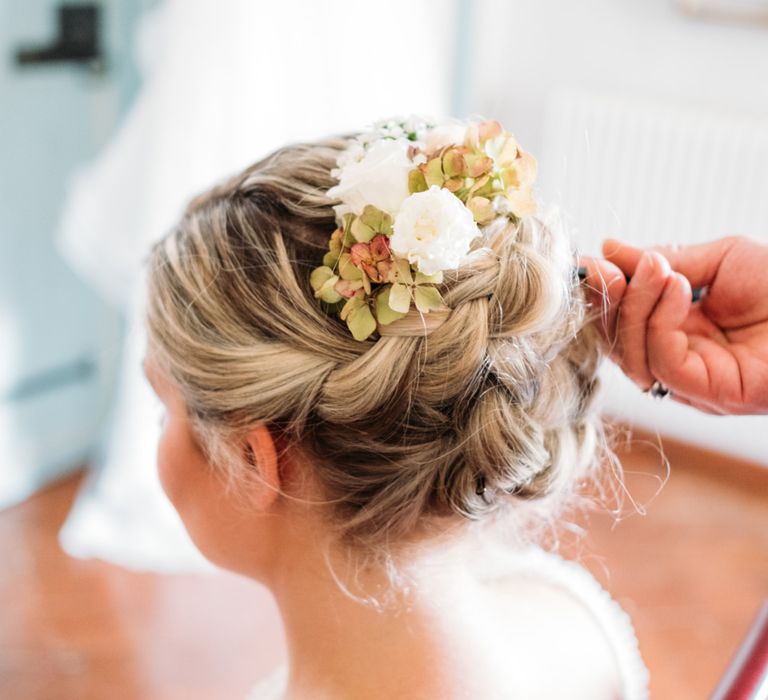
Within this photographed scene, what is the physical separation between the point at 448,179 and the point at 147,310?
350 mm

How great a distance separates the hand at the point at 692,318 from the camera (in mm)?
894

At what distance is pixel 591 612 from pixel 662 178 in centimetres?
169

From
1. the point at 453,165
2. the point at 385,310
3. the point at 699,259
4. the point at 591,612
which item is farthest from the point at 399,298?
the point at 591,612

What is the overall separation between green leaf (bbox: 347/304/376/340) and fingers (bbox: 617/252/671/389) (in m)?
0.28

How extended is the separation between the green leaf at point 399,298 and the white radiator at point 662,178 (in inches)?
Answer: 66.3

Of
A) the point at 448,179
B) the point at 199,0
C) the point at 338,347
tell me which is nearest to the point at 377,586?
the point at 338,347

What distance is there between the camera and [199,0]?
77.0 inches

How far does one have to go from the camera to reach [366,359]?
0.79 meters

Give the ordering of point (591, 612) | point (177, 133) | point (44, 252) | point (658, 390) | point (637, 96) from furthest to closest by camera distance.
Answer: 1. point (637, 96)
2. point (44, 252)
3. point (177, 133)
4. point (591, 612)
5. point (658, 390)

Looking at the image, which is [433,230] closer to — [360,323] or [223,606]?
[360,323]

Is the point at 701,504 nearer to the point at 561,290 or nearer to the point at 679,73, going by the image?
the point at 679,73

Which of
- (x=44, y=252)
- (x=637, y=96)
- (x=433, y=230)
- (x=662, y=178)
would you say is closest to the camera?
(x=433, y=230)

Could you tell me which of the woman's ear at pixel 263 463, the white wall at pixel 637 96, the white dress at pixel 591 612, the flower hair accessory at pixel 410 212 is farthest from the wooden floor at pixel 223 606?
the flower hair accessory at pixel 410 212

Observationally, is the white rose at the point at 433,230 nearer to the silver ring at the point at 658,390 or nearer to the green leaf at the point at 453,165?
the green leaf at the point at 453,165
